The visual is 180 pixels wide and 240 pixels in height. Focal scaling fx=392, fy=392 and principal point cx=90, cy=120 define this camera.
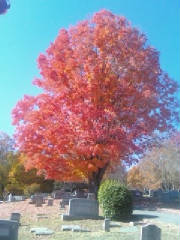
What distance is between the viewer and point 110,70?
23.0 metres

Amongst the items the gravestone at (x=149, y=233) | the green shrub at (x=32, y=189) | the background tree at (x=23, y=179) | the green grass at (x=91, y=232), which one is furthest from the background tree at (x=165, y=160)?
the gravestone at (x=149, y=233)

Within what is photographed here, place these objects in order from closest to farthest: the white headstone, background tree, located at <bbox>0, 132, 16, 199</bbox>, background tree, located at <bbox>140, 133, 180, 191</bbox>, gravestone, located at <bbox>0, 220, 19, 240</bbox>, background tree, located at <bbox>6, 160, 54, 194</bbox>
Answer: gravestone, located at <bbox>0, 220, 19, 240</bbox>
the white headstone
background tree, located at <bbox>140, 133, 180, 191</bbox>
background tree, located at <bbox>6, 160, 54, 194</bbox>
background tree, located at <bbox>0, 132, 16, 199</bbox>

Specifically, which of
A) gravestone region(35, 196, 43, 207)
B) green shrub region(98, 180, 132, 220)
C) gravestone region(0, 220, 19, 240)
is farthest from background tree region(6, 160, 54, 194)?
gravestone region(0, 220, 19, 240)

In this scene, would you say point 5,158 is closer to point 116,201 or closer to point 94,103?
point 94,103

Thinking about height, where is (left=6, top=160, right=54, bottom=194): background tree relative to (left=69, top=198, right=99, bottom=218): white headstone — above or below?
above

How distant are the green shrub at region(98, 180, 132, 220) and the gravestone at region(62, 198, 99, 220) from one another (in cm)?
45

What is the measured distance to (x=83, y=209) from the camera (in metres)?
18.9

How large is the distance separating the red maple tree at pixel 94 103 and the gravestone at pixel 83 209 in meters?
2.95

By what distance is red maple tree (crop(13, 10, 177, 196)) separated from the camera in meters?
21.3

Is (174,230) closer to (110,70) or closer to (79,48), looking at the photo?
(110,70)

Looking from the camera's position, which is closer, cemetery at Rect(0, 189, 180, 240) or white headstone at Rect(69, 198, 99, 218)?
cemetery at Rect(0, 189, 180, 240)

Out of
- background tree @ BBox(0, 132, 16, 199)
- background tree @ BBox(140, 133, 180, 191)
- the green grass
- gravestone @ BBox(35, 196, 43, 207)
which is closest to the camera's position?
the green grass

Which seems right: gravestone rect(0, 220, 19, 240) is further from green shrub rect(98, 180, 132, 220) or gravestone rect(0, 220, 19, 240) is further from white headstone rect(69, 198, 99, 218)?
white headstone rect(69, 198, 99, 218)

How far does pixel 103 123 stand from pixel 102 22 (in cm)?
670
